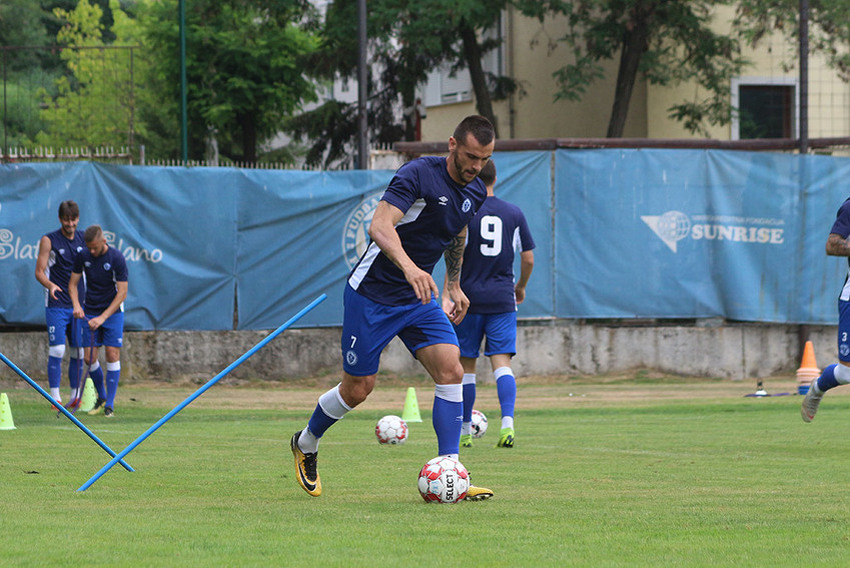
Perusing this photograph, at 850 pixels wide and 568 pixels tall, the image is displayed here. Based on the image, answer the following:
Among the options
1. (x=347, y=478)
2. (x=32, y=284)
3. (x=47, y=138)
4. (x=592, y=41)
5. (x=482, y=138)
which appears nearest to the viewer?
(x=482, y=138)

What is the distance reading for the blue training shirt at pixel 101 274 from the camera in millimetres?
13422

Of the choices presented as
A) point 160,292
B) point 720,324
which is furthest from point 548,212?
point 160,292

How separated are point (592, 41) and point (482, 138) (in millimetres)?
21793

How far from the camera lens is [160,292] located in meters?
17.4

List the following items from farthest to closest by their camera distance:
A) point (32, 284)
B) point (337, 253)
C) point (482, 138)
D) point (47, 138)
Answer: point (47, 138), point (337, 253), point (32, 284), point (482, 138)

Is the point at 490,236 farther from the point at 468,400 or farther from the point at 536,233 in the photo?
the point at 536,233

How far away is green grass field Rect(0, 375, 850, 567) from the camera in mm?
4914

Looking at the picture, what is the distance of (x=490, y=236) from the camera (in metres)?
10.5

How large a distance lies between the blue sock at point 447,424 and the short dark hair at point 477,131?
55.5 inches

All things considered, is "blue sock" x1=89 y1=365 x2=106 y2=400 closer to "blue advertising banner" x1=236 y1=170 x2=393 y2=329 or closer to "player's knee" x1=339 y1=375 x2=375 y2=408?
"blue advertising banner" x1=236 y1=170 x2=393 y2=329

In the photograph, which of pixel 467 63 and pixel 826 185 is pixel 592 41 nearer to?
pixel 467 63

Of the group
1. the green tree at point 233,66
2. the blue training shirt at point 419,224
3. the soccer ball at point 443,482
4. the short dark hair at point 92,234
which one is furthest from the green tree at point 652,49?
the soccer ball at point 443,482

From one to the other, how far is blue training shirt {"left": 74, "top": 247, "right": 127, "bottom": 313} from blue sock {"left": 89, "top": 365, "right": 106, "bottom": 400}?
66 cm

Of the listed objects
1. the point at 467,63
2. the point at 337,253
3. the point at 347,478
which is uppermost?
the point at 467,63
